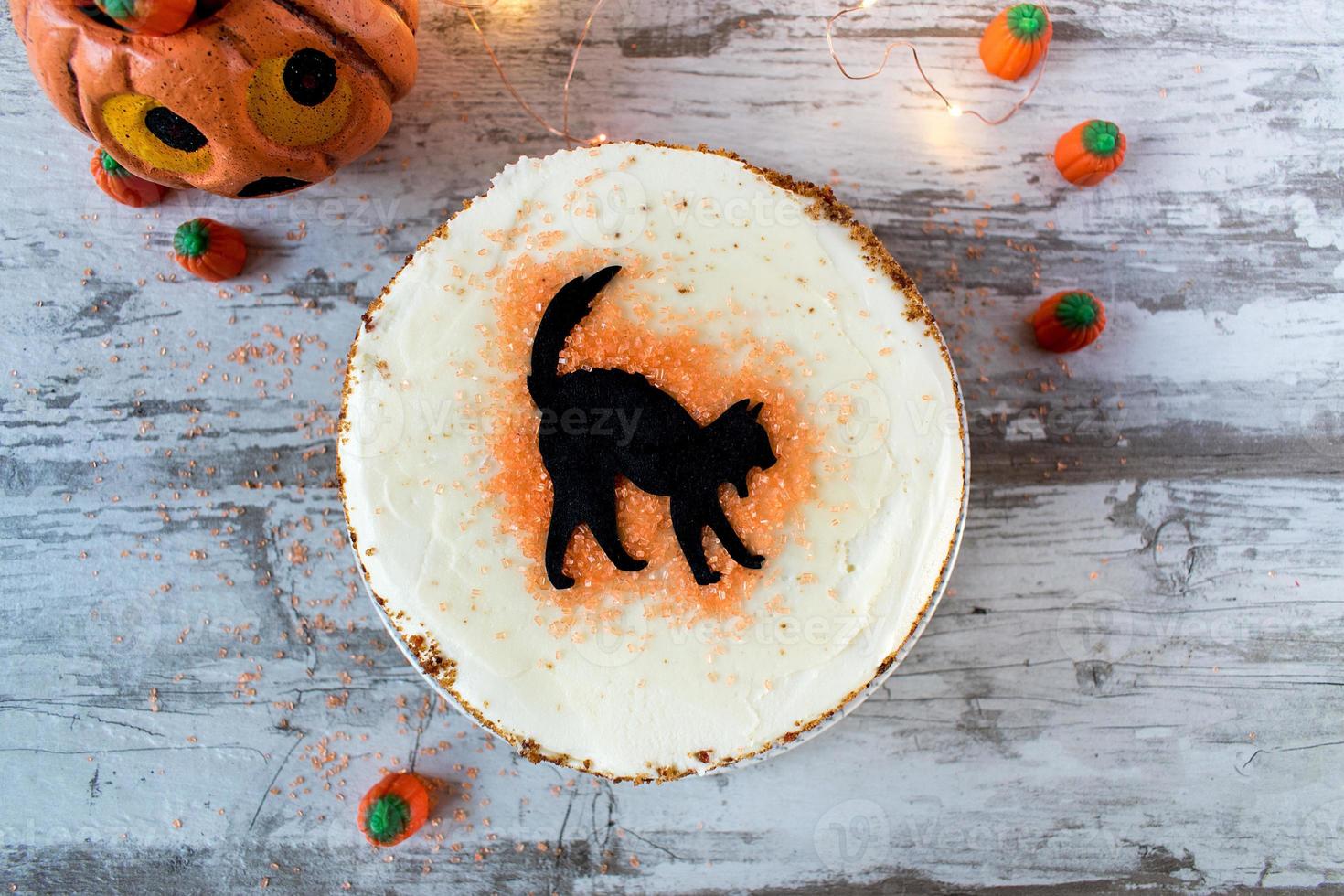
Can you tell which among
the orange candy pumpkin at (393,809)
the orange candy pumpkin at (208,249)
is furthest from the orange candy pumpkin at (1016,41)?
the orange candy pumpkin at (393,809)

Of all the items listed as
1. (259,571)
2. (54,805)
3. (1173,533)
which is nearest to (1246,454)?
(1173,533)

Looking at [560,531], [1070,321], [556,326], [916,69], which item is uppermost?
[916,69]

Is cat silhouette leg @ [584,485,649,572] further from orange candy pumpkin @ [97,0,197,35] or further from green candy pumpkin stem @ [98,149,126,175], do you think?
green candy pumpkin stem @ [98,149,126,175]

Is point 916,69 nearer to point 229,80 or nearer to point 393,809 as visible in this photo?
point 229,80

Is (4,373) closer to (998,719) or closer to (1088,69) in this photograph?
(998,719)

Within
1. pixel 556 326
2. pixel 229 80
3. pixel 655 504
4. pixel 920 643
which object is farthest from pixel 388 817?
pixel 229 80

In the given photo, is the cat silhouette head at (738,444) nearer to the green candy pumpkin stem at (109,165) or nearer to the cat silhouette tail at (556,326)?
the cat silhouette tail at (556,326)
